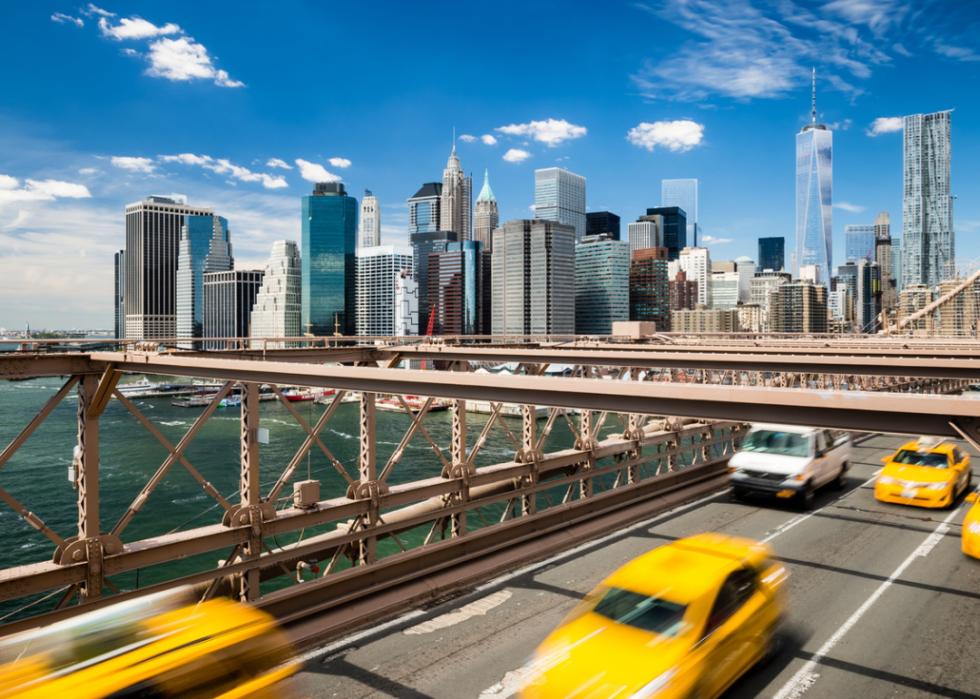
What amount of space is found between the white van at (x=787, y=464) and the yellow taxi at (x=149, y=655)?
1203cm

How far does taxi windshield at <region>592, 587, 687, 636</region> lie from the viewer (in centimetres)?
661

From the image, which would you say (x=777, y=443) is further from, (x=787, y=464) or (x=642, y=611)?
(x=642, y=611)

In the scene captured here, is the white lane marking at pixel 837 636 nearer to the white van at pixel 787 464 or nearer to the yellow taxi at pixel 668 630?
the yellow taxi at pixel 668 630

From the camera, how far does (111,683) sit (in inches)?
196

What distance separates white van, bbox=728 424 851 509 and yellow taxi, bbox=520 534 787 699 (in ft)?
24.5

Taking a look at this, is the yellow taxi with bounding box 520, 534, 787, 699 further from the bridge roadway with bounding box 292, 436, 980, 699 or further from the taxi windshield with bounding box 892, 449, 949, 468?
the taxi windshield with bounding box 892, 449, 949, 468

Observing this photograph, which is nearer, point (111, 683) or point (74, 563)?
point (111, 683)

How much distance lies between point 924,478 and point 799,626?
864 centimetres

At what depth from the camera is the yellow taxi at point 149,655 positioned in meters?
5.03

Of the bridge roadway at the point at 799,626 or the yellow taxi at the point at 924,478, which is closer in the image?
the bridge roadway at the point at 799,626

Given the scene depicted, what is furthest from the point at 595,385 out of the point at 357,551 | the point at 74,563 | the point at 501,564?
the point at 357,551

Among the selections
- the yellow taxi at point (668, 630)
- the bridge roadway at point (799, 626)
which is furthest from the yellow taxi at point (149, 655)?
the yellow taxi at point (668, 630)

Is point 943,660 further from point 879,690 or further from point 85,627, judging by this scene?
point 85,627

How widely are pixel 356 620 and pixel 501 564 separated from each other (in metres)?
2.88
